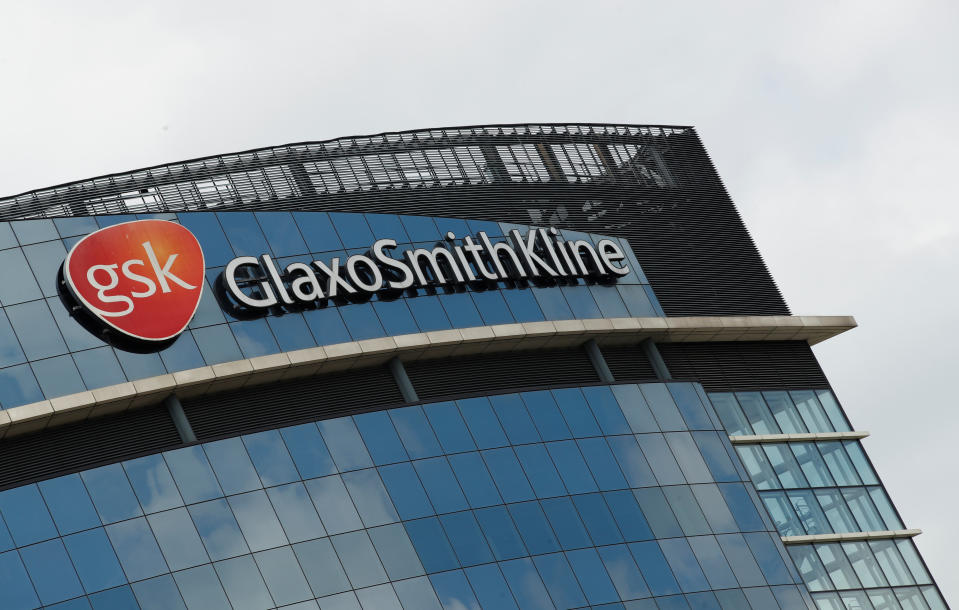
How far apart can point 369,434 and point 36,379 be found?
→ 12638 millimetres

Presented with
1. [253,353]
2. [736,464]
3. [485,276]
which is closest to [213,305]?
[253,353]

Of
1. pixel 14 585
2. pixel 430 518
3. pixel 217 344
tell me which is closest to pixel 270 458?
pixel 217 344

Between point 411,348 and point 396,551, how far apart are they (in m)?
9.07

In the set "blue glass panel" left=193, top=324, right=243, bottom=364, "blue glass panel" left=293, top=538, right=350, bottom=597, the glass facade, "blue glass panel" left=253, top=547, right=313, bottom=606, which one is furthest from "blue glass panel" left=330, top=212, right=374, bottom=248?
the glass facade

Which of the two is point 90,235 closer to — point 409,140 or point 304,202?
point 304,202

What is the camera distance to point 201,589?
172ft

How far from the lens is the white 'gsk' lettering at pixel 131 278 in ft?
187

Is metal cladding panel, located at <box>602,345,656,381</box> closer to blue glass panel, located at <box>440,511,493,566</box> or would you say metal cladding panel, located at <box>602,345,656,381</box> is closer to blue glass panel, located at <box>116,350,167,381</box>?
blue glass panel, located at <box>440,511,493,566</box>

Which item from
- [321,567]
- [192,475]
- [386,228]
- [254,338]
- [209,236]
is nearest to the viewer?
[321,567]

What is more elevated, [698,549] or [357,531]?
[357,531]

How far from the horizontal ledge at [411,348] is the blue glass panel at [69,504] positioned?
105 inches

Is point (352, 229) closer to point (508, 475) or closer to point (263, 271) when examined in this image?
point (263, 271)

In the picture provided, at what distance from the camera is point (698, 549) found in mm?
59781

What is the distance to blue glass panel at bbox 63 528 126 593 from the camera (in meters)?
51.6
